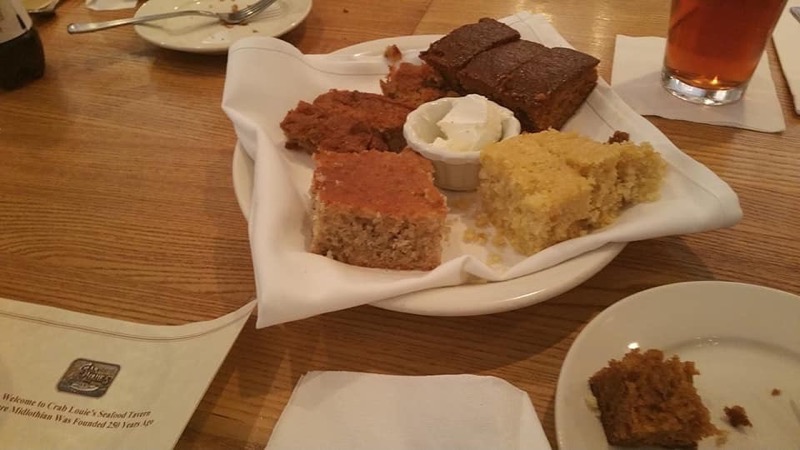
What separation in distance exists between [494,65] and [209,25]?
0.89 meters

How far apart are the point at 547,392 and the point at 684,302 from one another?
0.23 m

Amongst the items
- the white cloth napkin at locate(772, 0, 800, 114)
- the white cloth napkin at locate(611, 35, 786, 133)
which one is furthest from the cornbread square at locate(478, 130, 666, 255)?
the white cloth napkin at locate(772, 0, 800, 114)

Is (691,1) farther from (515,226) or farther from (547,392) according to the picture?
(547,392)

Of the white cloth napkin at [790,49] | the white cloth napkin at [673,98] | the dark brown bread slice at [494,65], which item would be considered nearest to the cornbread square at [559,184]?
the dark brown bread slice at [494,65]

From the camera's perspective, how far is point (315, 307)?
90 cm

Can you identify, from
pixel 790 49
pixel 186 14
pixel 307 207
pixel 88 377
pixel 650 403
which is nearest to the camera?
pixel 650 403

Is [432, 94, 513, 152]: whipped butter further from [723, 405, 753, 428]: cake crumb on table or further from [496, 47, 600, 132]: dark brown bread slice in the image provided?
[723, 405, 753, 428]: cake crumb on table

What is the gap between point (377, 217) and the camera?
985 millimetres

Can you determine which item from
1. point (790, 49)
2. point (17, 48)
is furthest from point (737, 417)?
point (17, 48)

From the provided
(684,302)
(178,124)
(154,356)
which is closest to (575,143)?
(684,302)

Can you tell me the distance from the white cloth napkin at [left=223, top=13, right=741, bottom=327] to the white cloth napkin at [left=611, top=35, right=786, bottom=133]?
0.55 feet

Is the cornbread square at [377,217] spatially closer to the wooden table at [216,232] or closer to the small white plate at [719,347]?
the wooden table at [216,232]

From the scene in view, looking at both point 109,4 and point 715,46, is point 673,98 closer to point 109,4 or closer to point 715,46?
point 715,46

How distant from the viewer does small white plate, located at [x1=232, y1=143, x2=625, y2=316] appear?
0.91m
